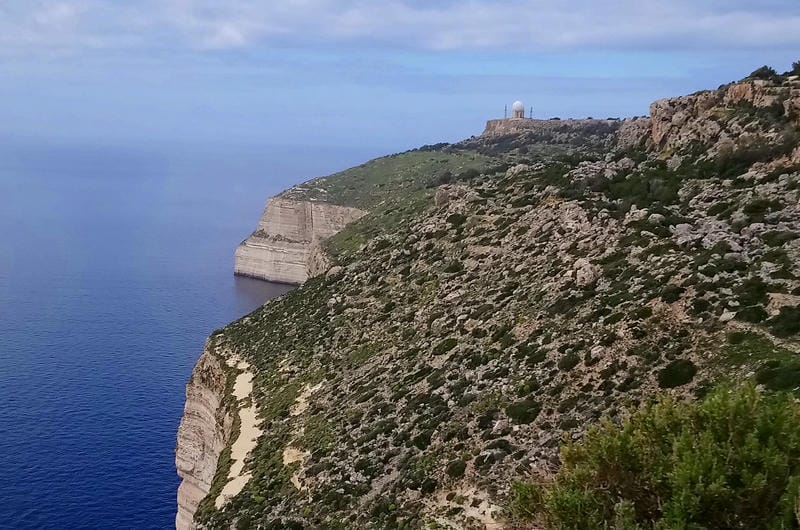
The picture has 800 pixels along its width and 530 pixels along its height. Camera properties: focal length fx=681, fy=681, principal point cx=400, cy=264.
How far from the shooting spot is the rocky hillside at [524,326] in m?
18.4

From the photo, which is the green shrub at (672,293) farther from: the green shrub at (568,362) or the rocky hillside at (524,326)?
A: the green shrub at (568,362)

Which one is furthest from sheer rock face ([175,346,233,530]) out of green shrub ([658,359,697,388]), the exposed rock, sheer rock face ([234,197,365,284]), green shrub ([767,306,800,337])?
sheer rock face ([234,197,365,284])

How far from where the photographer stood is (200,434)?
41594mm

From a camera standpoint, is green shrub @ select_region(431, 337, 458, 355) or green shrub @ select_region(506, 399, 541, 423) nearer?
green shrub @ select_region(506, 399, 541, 423)

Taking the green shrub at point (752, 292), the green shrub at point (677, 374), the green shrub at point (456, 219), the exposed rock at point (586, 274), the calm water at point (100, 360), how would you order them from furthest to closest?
1. the calm water at point (100, 360)
2. the green shrub at point (456, 219)
3. the exposed rock at point (586, 274)
4. the green shrub at point (752, 292)
5. the green shrub at point (677, 374)

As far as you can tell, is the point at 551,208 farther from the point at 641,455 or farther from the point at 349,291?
the point at 641,455

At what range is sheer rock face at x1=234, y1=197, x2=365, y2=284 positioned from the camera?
111812mm

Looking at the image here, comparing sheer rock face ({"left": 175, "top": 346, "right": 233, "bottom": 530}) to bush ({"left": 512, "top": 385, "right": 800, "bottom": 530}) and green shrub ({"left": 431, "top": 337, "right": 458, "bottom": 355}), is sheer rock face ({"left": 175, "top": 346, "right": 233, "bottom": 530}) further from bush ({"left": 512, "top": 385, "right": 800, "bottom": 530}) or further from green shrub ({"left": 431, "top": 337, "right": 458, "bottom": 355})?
bush ({"left": 512, "top": 385, "right": 800, "bottom": 530})

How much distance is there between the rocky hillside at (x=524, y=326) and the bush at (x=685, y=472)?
9.57 ft

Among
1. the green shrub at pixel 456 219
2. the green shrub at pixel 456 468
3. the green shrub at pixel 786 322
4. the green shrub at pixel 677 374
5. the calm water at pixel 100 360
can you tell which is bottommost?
the calm water at pixel 100 360

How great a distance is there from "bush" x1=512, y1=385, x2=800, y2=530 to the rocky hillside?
2916 millimetres

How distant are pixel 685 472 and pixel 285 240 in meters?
112

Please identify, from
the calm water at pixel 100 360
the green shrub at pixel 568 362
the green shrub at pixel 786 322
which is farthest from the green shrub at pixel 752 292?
the calm water at pixel 100 360

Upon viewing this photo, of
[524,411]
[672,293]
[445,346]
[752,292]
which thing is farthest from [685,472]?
[445,346]
